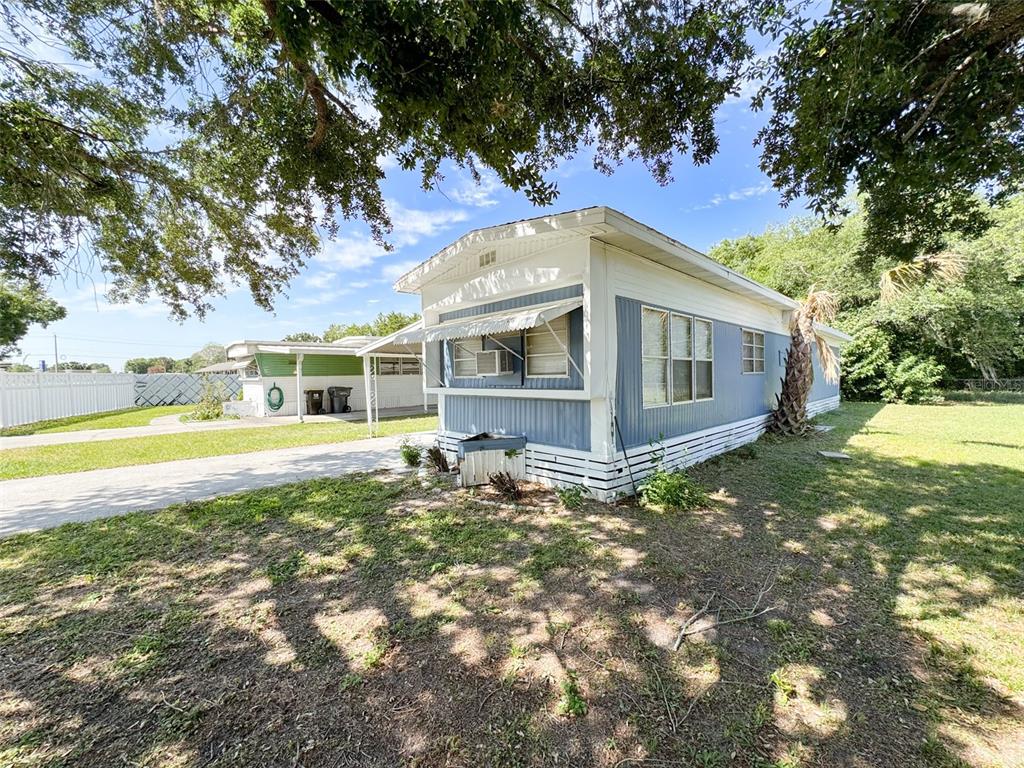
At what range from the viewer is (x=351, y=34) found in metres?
2.49

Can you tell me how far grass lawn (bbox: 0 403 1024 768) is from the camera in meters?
1.79

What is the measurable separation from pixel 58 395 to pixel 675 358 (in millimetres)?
20068

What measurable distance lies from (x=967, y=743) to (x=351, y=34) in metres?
4.79

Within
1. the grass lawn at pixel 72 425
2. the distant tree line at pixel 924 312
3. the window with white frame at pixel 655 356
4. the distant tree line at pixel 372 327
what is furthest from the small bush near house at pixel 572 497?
the distant tree line at pixel 372 327

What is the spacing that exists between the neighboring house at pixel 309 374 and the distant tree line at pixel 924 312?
16.8 m

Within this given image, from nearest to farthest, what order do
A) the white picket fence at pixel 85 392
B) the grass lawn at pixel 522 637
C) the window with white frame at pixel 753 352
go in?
1. the grass lawn at pixel 522 637
2. the window with white frame at pixel 753 352
3. the white picket fence at pixel 85 392

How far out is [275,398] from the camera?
14938 mm

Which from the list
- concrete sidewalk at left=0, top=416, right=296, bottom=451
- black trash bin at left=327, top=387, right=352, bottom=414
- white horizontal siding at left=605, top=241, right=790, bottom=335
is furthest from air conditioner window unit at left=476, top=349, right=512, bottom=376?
black trash bin at left=327, top=387, right=352, bottom=414

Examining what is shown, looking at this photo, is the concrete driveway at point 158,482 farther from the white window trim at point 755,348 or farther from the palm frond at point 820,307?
the palm frond at point 820,307

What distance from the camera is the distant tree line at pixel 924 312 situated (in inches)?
543

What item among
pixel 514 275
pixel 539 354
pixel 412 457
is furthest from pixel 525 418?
pixel 412 457

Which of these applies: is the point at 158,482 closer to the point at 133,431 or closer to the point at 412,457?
the point at 412,457

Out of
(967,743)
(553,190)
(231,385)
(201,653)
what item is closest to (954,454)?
(967,743)

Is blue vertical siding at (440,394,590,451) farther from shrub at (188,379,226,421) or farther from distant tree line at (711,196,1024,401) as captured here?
distant tree line at (711,196,1024,401)
